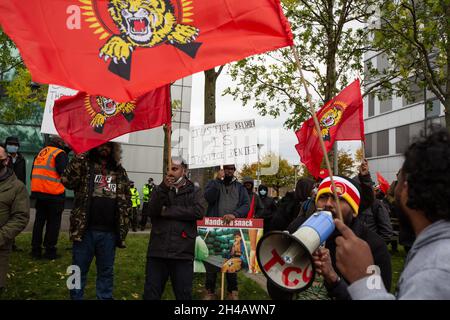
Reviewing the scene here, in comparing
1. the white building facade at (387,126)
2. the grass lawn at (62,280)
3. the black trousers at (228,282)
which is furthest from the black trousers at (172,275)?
the white building facade at (387,126)

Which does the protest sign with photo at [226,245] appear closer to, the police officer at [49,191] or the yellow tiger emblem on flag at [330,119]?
the yellow tiger emblem on flag at [330,119]

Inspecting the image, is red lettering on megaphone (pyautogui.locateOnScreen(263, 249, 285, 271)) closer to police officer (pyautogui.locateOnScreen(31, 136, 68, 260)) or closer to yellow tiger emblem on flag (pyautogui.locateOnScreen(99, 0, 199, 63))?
yellow tiger emblem on flag (pyautogui.locateOnScreen(99, 0, 199, 63))

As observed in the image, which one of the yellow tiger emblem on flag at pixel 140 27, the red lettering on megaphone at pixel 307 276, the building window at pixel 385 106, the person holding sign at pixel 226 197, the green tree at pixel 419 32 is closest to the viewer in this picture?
the red lettering on megaphone at pixel 307 276

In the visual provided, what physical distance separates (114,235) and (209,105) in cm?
687

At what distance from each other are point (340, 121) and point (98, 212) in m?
4.40

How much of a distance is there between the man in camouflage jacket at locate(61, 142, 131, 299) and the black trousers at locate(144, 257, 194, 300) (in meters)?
0.49

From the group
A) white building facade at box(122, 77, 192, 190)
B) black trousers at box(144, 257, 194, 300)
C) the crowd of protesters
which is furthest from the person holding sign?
white building facade at box(122, 77, 192, 190)

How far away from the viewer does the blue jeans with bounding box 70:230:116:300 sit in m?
5.04

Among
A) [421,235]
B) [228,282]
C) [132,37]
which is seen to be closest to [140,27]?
[132,37]

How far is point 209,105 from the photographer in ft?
38.2

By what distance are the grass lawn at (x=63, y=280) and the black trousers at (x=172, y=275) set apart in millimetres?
1462

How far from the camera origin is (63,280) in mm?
6586

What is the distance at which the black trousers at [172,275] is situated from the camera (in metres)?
4.98
